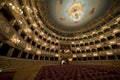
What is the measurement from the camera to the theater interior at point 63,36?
40.7ft

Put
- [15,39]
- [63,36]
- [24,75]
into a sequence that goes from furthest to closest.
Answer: [63,36]
[15,39]
[24,75]

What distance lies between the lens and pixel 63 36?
3372cm

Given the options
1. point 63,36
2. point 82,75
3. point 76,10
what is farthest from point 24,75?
point 63,36

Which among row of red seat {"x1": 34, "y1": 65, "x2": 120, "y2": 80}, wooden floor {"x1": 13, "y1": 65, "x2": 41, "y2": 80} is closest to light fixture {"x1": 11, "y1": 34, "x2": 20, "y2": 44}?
wooden floor {"x1": 13, "y1": 65, "x2": 41, "y2": 80}

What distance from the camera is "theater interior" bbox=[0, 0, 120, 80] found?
40.7ft

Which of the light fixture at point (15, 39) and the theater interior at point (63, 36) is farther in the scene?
the theater interior at point (63, 36)

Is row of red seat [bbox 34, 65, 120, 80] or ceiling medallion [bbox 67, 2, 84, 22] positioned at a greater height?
ceiling medallion [bbox 67, 2, 84, 22]

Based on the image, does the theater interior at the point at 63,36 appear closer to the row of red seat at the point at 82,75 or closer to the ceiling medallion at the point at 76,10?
the ceiling medallion at the point at 76,10

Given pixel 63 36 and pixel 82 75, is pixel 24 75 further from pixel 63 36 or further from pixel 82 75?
pixel 63 36

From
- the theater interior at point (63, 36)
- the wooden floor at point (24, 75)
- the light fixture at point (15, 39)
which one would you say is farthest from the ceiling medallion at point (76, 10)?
→ the wooden floor at point (24, 75)

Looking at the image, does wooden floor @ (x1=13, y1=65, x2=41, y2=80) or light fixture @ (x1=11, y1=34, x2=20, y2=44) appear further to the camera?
light fixture @ (x1=11, y1=34, x2=20, y2=44)

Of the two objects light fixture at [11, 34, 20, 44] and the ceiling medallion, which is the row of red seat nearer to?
light fixture at [11, 34, 20, 44]

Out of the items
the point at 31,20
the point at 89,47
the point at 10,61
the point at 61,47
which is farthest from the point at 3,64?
the point at 89,47

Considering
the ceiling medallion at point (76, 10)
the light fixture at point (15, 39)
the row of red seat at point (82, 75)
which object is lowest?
the row of red seat at point (82, 75)
